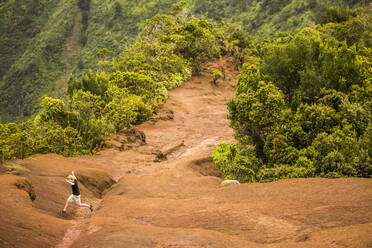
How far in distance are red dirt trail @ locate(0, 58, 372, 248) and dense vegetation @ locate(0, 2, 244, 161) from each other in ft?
13.7

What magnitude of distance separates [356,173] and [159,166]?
1150cm

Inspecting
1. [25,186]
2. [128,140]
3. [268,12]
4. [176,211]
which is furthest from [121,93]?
[268,12]

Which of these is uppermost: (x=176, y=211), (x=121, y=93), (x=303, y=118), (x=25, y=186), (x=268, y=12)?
(x=268, y=12)

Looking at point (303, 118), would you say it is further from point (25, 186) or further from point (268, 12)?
point (268, 12)

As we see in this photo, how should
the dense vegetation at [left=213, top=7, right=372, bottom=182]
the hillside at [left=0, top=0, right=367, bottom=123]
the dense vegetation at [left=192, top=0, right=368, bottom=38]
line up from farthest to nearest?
1. the hillside at [left=0, top=0, right=367, bottom=123]
2. the dense vegetation at [left=192, top=0, right=368, bottom=38]
3. the dense vegetation at [left=213, top=7, right=372, bottom=182]

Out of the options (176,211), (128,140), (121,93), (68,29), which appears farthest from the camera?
(68,29)

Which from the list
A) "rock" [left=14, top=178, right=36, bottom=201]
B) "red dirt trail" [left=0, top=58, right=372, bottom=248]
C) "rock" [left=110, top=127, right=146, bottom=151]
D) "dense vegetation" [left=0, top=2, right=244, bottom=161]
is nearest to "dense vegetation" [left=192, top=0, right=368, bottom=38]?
"dense vegetation" [left=0, top=2, right=244, bottom=161]

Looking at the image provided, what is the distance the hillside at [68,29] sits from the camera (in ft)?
284

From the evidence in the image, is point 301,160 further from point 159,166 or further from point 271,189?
point 159,166

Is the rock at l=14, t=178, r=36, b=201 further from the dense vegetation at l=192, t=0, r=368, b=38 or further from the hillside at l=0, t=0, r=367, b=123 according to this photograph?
the hillside at l=0, t=0, r=367, b=123

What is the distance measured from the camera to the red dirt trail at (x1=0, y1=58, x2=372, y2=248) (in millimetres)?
7141

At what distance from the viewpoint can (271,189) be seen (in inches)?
450

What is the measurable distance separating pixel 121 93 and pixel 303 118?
755 inches

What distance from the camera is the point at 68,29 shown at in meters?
112
